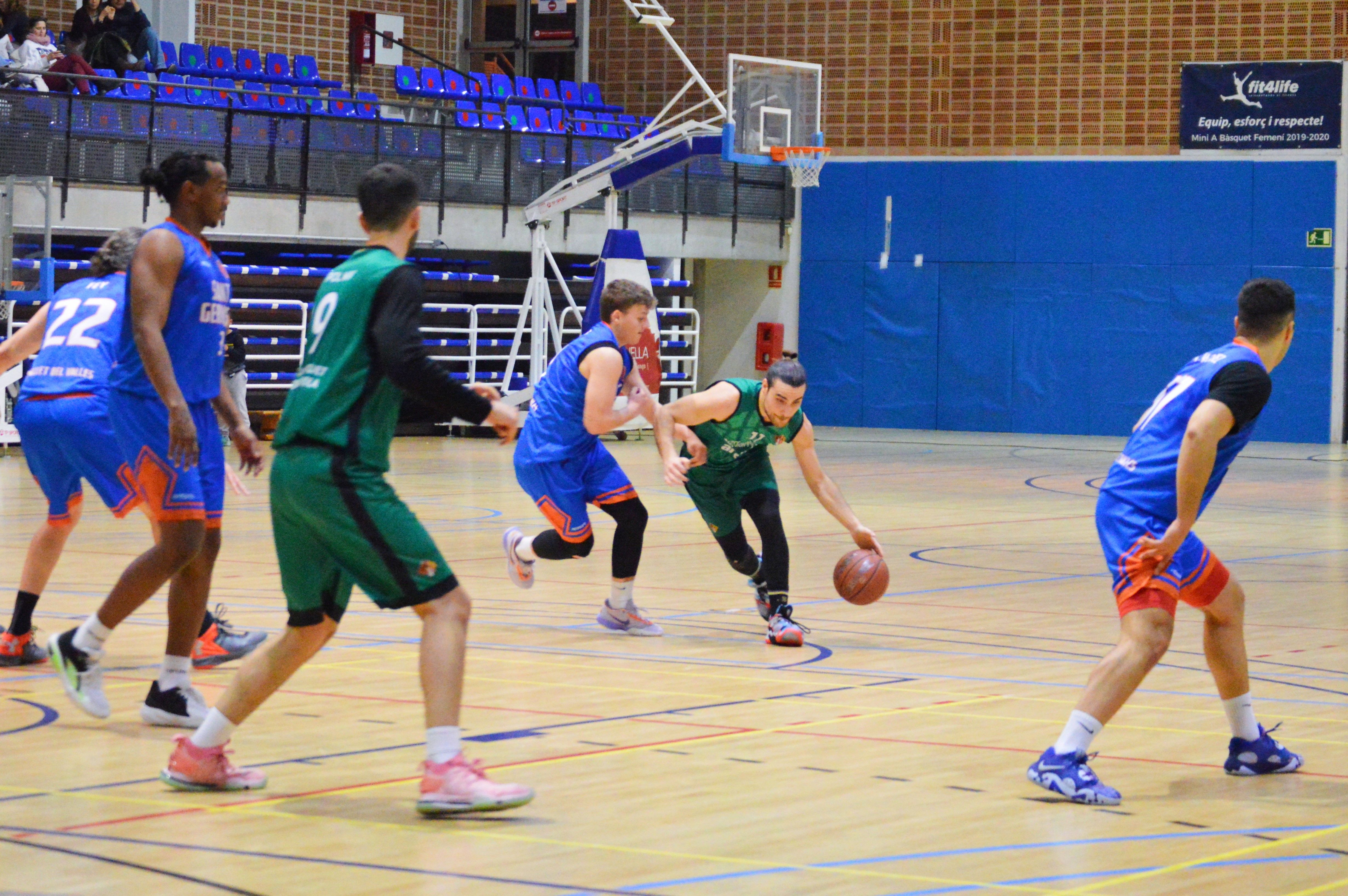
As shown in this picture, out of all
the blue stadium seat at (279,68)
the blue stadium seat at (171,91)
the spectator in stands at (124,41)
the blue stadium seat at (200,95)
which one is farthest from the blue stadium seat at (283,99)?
the spectator in stands at (124,41)

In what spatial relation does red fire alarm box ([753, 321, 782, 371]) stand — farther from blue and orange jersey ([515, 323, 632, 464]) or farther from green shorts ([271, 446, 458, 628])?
green shorts ([271, 446, 458, 628])

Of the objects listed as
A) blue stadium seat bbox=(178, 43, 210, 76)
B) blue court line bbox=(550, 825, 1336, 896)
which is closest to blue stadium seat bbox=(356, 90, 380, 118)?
blue stadium seat bbox=(178, 43, 210, 76)

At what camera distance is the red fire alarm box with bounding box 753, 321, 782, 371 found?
26859 millimetres

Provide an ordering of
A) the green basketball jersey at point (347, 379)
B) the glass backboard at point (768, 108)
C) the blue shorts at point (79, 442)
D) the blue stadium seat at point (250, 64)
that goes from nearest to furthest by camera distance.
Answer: the green basketball jersey at point (347, 379)
the blue shorts at point (79, 442)
the glass backboard at point (768, 108)
the blue stadium seat at point (250, 64)

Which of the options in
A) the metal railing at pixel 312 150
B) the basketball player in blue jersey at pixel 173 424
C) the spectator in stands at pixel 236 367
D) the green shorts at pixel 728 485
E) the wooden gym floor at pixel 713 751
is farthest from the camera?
the metal railing at pixel 312 150

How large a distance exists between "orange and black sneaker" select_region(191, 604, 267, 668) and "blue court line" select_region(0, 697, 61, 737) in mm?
785

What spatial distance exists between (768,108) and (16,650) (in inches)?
623

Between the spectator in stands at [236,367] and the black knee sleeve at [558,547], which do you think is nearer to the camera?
the black knee sleeve at [558,547]

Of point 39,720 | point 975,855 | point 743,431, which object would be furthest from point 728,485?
point 975,855

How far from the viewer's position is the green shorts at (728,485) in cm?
791

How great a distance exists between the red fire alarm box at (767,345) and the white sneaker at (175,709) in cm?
2142

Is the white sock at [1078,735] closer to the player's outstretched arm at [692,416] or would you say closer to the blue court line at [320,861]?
the blue court line at [320,861]

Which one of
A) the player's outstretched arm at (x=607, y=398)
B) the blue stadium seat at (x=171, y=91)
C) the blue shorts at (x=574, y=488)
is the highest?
the blue stadium seat at (x=171, y=91)

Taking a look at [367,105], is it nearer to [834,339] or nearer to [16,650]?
[834,339]
